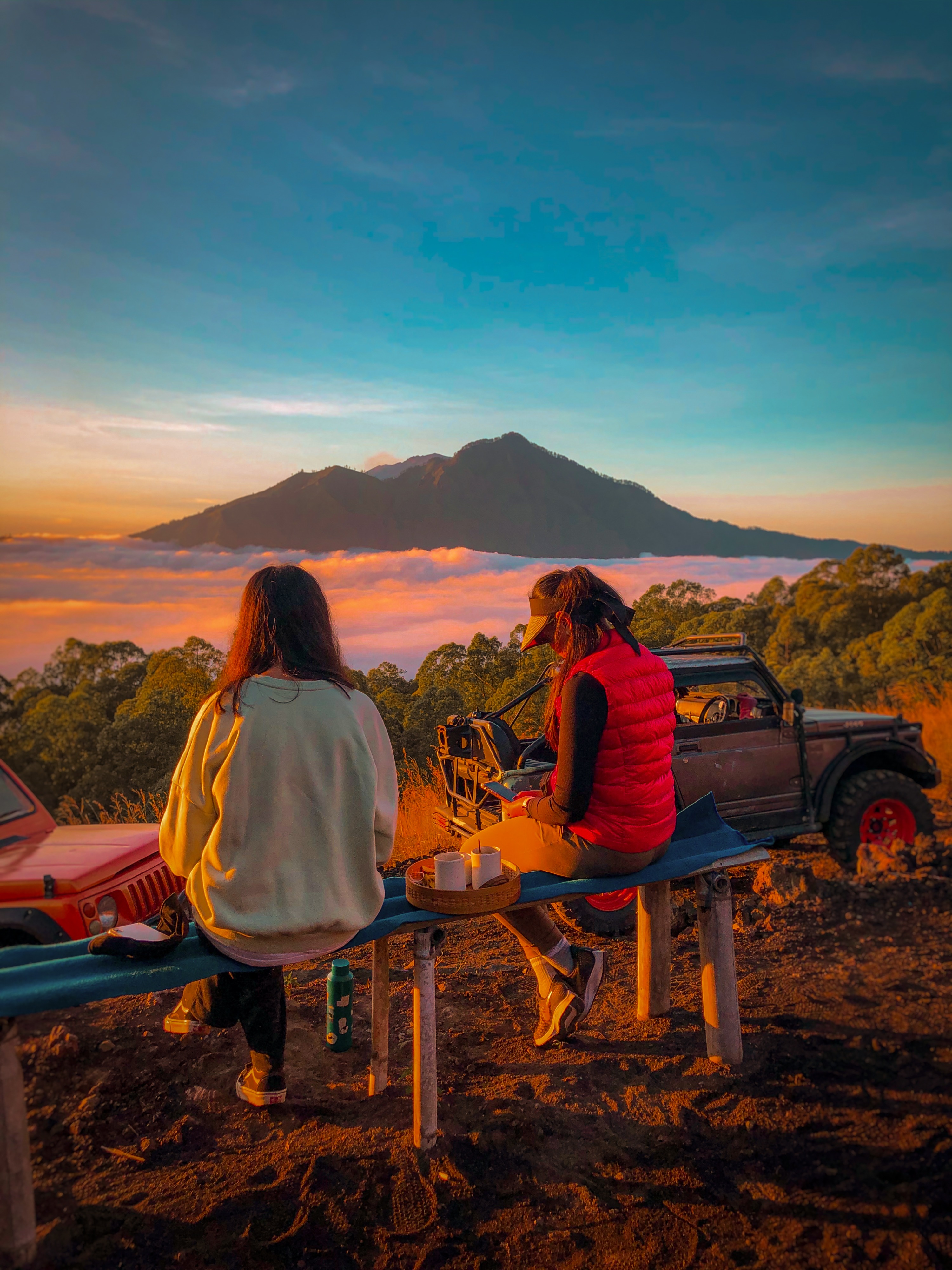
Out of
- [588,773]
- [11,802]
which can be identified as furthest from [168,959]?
[11,802]

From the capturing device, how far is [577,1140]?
2.67m

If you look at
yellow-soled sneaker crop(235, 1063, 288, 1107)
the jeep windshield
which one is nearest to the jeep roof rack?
yellow-soled sneaker crop(235, 1063, 288, 1107)

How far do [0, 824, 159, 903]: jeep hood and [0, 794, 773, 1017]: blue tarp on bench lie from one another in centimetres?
64

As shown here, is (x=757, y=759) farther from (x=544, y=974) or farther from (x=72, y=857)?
(x=72, y=857)

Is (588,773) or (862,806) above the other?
(588,773)

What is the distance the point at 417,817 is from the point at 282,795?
5.85m

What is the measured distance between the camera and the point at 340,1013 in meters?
3.26

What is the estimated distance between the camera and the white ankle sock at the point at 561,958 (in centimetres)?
329

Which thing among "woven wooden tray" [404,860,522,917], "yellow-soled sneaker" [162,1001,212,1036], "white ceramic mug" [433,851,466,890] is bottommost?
"yellow-soled sneaker" [162,1001,212,1036]

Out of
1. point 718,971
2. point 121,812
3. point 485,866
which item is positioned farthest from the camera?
point 121,812

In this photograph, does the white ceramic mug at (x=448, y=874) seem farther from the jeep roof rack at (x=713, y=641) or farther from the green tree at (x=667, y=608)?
the green tree at (x=667, y=608)

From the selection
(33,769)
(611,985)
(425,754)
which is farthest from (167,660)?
(611,985)

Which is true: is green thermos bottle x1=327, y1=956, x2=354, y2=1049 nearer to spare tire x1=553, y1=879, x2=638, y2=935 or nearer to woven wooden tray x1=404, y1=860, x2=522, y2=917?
woven wooden tray x1=404, y1=860, x2=522, y2=917

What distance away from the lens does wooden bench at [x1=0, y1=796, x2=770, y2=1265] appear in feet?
7.28
